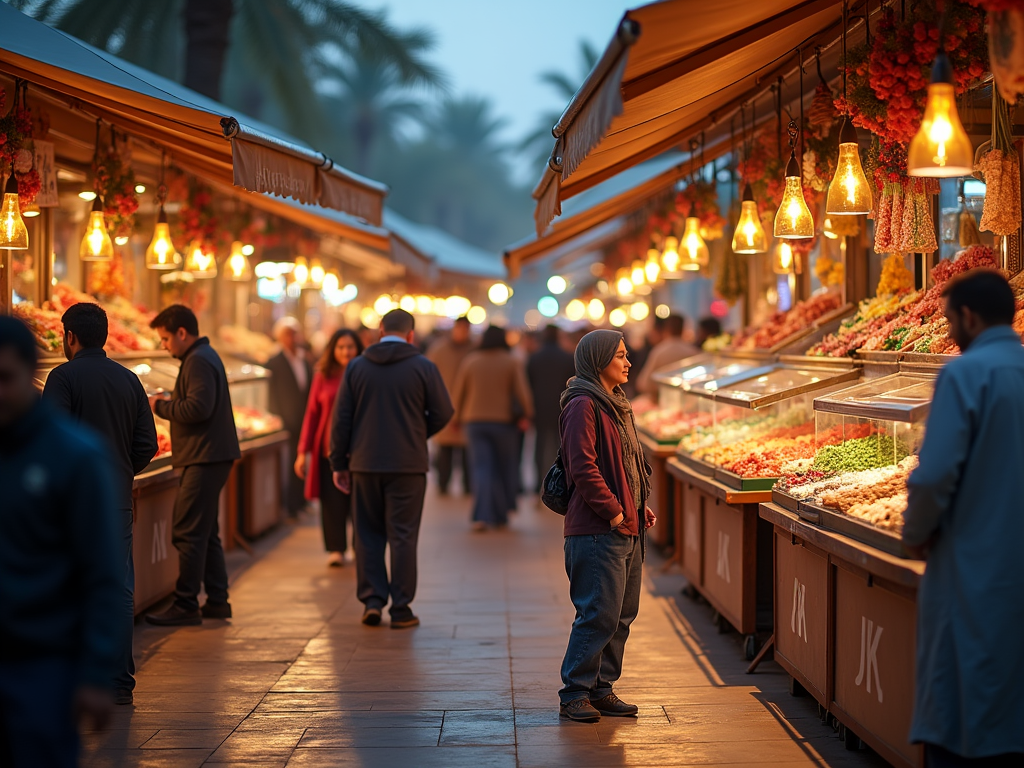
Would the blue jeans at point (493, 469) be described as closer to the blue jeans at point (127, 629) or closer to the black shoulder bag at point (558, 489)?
the blue jeans at point (127, 629)

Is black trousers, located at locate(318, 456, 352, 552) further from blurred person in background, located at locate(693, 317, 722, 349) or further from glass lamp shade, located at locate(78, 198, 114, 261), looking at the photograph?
blurred person in background, located at locate(693, 317, 722, 349)

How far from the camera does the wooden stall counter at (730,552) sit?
6.75 metres

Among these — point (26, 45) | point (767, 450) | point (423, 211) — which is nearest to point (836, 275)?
point (767, 450)

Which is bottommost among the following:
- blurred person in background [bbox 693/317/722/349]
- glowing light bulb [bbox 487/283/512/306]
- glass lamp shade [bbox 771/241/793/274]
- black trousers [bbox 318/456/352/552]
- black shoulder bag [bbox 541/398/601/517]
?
black trousers [bbox 318/456/352/552]

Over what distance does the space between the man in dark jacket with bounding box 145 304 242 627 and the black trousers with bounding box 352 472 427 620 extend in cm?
96

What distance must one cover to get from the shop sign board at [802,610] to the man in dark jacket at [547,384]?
823 centimetres

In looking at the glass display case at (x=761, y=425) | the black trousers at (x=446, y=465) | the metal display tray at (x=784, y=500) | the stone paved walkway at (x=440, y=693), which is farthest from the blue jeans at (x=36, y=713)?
the black trousers at (x=446, y=465)

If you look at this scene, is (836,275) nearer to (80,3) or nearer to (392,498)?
(392,498)

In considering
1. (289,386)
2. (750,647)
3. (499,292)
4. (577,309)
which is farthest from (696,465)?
(577,309)

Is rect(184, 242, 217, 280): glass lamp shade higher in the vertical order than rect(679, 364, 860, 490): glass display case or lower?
higher

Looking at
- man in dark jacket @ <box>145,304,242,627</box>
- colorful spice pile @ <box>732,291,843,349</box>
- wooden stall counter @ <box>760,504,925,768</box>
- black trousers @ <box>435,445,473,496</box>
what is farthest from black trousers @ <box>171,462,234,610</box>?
black trousers @ <box>435,445,473,496</box>

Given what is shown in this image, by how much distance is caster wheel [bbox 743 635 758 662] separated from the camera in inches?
264

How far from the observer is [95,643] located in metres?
2.86

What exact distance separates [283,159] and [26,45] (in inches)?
67.1
